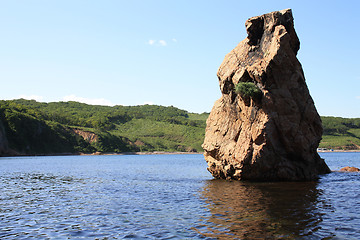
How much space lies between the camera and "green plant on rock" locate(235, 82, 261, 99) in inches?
1165

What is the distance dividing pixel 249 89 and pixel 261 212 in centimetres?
1424

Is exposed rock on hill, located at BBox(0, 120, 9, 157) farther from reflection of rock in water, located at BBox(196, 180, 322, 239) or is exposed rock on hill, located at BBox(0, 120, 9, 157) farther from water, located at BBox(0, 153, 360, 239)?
reflection of rock in water, located at BBox(196, 180, 322, 239)

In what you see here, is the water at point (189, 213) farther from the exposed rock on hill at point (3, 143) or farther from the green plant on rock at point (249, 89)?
the exposed rock on hill at point (3, 143)

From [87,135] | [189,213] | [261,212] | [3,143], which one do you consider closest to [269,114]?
[261,212]

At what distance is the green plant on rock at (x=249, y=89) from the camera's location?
29.6 metres

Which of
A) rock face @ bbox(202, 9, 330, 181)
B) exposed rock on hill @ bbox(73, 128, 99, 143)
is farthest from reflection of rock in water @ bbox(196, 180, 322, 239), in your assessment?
exposed rock on hill @ bbox(73, 128, 99, 143)

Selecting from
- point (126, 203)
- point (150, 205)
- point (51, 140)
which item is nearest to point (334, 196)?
point (150, 205)

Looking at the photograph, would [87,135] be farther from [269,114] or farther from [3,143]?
[269,114]

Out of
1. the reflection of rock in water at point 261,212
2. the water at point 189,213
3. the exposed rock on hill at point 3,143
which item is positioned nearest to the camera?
the reflection of rock in water at point 261,212

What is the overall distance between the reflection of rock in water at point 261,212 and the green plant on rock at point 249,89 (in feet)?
27.5

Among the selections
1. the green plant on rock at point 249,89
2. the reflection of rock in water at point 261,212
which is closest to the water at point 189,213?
the reflection of rock in water at point 261,212

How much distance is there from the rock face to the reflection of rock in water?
3.41 m

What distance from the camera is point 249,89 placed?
29547 mm

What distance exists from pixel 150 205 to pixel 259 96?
49.0 ft
